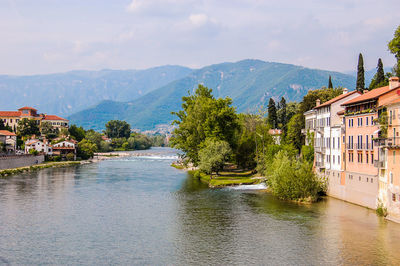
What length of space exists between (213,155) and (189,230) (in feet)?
150

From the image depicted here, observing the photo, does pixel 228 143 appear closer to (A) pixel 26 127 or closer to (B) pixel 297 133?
(B) pixel 297 133

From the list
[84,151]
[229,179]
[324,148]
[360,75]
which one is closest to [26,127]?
[84,151]

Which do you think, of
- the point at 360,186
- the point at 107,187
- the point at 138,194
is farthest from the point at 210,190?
the point at 360,186

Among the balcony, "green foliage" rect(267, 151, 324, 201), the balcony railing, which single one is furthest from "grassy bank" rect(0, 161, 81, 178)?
the balcony railing

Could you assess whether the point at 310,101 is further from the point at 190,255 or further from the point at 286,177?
the point at 190,255

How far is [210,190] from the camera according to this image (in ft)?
266

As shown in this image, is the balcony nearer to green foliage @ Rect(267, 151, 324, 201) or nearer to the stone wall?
green foliage @ Rect(267, 151, 324, 201)

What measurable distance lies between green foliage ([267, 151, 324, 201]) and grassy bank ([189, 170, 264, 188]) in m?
17.2

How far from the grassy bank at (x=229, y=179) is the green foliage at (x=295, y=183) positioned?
17.2 meters

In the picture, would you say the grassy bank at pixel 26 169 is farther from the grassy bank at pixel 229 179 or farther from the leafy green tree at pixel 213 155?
the leafy green tree at pixel 213 155

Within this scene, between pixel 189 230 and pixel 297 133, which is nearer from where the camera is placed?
pixel 189 230

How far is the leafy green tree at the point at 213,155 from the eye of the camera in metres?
93.6

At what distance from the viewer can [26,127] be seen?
192 m

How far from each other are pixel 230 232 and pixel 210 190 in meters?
32.6
